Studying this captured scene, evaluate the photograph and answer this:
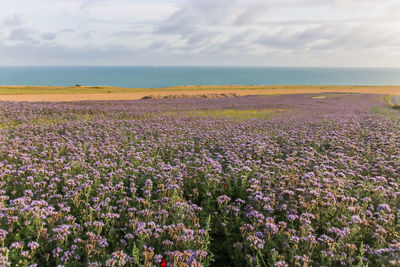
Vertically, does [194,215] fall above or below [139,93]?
below

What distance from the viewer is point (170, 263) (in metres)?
3.48

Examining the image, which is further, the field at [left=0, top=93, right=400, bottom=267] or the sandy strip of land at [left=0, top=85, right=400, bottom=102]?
the sandy strip of land at [left=0, top=85, right=400, bottom=102]

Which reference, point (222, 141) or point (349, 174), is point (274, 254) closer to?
point (349, 174)

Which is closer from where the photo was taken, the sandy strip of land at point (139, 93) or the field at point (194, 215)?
the field at point (194, 215)

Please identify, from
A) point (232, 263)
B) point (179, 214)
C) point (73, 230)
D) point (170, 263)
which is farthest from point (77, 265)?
point (232, 263)

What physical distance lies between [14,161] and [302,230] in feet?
26.3

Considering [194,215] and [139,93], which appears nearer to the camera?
[194,215]

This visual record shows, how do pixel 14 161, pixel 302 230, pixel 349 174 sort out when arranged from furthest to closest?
pixel 14 161, pixel 349 174, pixel 302 230

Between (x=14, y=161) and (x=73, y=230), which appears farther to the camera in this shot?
(x=14, y=161)

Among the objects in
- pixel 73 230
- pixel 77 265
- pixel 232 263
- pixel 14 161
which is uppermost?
pixel 14 161

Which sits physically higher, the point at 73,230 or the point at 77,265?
the point at 73,230

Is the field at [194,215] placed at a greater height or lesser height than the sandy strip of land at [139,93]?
lesser

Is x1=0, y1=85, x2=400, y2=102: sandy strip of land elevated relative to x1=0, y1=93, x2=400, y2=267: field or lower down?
elevated

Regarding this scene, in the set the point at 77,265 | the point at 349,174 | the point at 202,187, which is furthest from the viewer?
the point at 349,174
